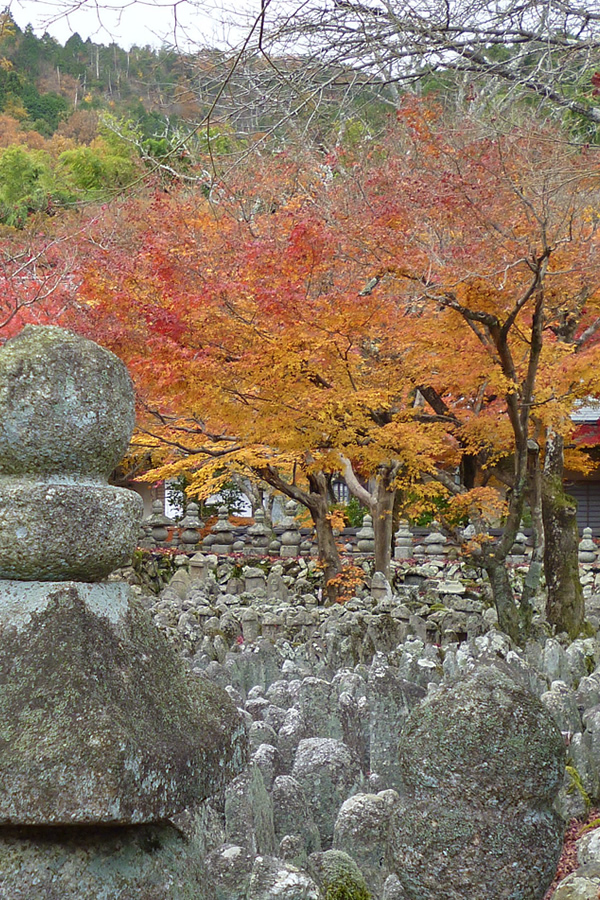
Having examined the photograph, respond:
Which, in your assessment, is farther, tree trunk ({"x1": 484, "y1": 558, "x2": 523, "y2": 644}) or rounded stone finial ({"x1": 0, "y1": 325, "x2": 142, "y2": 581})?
tree trunk ({"x1": 484, "y1": 558, "x2": 523, "y2": 644})

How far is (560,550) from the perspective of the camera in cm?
887

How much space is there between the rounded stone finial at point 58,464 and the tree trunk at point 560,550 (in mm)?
7636

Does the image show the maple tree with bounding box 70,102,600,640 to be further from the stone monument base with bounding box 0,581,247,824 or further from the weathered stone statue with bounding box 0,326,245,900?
the stone monument base with bounding box 0,581,247,824

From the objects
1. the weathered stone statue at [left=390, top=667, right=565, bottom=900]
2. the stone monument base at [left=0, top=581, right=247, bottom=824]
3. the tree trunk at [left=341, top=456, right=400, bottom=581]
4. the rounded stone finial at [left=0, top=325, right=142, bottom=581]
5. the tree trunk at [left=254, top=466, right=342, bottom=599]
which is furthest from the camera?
the tree trunk at [left=254, top=466, right=342, bottom=599]

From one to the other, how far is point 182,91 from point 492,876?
3.92 m

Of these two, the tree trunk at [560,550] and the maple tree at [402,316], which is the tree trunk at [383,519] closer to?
the maple tree at [402,316]

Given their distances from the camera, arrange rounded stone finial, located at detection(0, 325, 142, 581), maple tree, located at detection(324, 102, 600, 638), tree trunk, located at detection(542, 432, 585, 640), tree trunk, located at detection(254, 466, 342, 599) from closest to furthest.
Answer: rounded stone finial, located at detection(0, 325, 142, 581)
maple tree, located at detection(324, 102, 600, 638)
tree trunk, located at detection(542, 432, 585, 640)
tree trunk, located at detection(254, 466, 342, 599)

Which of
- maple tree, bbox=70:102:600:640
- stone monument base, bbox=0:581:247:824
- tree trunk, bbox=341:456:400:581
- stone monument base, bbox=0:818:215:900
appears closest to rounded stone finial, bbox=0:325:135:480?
stone monument base, bbox=0:581:247:824

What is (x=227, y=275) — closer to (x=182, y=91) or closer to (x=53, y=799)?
(x=182, y=91)

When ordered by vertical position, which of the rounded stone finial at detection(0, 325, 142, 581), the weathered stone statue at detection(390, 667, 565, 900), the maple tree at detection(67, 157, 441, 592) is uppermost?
the maple tree at detection(67, 157, 441, 592)

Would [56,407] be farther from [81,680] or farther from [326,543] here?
[326,543]

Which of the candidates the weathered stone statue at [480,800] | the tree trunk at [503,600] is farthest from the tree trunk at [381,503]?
the weathered stone statue at [480,800]

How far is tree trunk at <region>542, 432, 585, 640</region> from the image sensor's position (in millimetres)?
8789

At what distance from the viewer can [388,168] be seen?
8648mm
